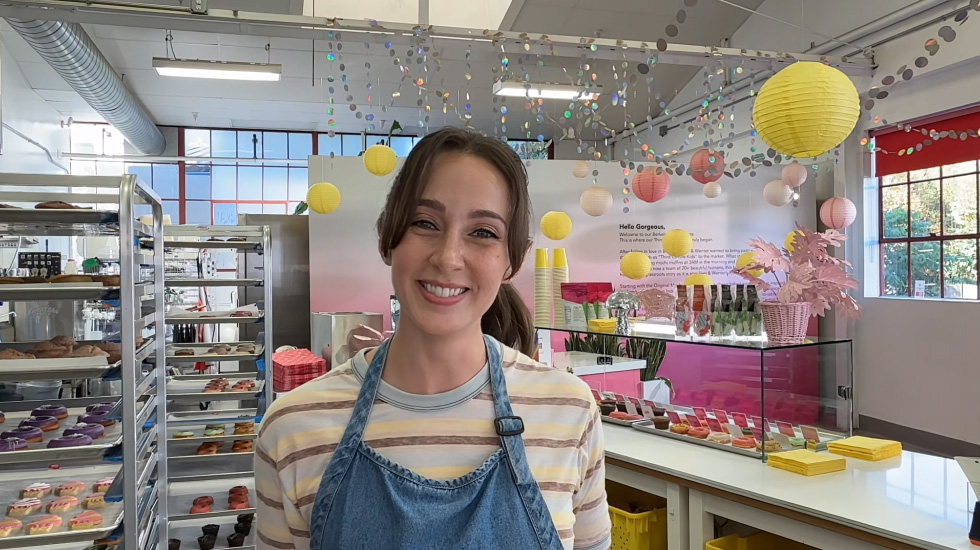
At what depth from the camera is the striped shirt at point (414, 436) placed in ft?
3.72

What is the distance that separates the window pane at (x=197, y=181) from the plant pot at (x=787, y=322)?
12751 mm

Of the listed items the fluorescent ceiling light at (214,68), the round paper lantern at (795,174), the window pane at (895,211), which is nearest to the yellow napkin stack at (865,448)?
the round paper lantern at (795,174)

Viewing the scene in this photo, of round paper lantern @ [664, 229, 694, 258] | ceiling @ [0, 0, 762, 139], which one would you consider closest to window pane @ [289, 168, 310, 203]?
ceiling @ [0, 0, 762, 139]

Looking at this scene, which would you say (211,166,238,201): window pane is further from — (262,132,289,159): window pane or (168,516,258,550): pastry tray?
(168,516,258,550): pastry tray

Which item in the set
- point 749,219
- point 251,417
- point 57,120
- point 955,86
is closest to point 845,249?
point 749,219

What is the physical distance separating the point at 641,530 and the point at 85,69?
787cm

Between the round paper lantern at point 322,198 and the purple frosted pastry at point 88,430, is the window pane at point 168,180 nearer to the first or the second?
the round paper lantern at point 322,198

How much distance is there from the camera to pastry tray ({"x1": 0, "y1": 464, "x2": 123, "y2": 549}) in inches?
95.0

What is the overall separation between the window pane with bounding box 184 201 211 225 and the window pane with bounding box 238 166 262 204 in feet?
2.14

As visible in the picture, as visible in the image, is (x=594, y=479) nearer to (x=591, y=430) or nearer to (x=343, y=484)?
(x=591, y=430)

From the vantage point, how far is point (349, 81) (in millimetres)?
11133

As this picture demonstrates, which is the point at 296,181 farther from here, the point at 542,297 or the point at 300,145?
the point at 542,297

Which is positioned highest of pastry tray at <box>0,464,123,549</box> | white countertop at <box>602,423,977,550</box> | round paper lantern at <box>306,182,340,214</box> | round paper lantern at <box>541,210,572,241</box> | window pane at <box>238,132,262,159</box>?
window pane at <box>238,132,262,159</box>

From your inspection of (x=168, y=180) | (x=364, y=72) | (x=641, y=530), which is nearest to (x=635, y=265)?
(x=641, y=530)
